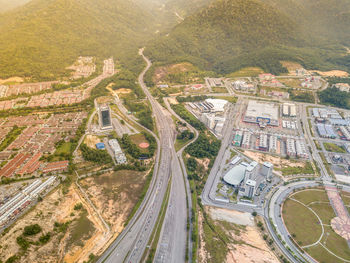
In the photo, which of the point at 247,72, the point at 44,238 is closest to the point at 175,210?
the point at 44,238

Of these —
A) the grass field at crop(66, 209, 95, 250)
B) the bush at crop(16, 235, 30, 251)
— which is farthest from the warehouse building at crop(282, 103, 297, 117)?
the bush at crop(16, 235, 30, 251)

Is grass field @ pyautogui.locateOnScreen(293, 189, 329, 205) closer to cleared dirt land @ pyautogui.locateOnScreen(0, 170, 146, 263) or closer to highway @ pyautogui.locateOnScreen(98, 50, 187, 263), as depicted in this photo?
highway @ pyautogui.locateOnScreen(98, 50, 187, 263)

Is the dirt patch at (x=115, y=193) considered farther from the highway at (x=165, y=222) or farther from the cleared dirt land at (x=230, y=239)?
the cleared dirt land at (x=230, y=239)

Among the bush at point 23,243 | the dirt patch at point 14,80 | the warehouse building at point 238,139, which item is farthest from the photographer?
the dirt patch at point 14,80

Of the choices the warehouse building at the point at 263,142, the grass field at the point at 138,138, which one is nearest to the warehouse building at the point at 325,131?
the warehouse building at the point at 263,142

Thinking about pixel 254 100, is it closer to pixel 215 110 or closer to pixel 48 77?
pixel 215 110
